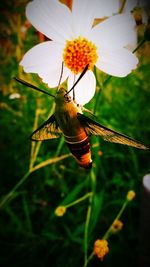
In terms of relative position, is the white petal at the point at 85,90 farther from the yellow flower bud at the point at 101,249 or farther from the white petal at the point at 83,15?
the yellow flower bud at the point at 101,249

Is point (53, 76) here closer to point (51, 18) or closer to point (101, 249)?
point (51, 18)

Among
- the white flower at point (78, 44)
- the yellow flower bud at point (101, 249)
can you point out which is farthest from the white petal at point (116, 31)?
the yellow flower bud at point (101, 249)

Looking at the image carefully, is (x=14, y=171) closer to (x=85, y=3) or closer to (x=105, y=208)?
(x=105, y=208)

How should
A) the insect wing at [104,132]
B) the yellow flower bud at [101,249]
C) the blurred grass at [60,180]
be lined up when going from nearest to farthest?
the insect wing at [104,132] → the yellow flower bud at [101,249] → the blurred grass at [60,180]

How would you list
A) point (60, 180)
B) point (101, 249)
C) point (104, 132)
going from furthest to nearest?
point (60, 180) < point (101, 249) < point (104, 132)

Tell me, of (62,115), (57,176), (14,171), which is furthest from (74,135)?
(14,171)

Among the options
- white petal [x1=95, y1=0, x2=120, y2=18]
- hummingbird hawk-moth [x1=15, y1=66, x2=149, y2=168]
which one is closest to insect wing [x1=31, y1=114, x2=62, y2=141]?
hummingbird hawk-moth [x1=15, y1=66, x2=149, y2=168]

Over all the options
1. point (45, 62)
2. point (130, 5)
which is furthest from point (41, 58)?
point (130, 5)
